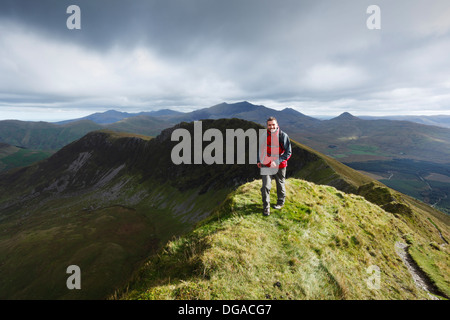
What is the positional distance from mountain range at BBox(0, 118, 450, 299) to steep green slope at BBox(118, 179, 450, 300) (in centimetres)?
7

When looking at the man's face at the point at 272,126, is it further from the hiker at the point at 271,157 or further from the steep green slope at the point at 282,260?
the steep green slope at the point at 282,260

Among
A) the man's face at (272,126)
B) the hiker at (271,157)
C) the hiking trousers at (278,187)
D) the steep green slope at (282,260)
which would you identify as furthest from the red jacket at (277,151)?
the steep green slope at (282,260)

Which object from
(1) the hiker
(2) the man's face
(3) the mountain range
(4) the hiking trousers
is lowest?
(3) the mountain range

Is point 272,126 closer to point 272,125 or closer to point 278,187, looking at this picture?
point 272,125

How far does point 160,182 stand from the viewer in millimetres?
182500

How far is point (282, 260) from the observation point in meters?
9.13

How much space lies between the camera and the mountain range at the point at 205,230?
9180 millimetres

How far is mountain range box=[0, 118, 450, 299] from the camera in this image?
918 cm

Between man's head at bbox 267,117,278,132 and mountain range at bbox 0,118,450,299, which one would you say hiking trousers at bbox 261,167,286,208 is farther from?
man's head at bbox 267,117,278,132

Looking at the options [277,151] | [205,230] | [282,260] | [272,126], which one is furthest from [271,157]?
[205,230]

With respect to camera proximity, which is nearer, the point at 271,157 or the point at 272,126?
the point at 272,126

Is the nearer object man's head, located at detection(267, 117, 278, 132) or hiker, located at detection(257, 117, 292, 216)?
man's head, located at detection(267, 117, 278, 132)

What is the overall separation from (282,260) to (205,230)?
4462 mm

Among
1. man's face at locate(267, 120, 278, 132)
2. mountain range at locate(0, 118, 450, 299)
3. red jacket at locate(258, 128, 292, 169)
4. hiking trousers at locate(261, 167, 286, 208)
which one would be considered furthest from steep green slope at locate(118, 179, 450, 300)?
man's face at locate(267, 120, 278, 132)
